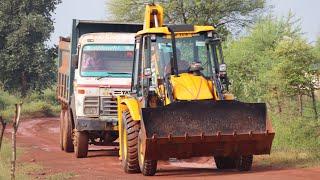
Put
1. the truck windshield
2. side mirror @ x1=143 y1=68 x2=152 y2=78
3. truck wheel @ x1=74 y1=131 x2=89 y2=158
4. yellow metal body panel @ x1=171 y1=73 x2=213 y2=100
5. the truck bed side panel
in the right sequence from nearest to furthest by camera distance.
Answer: yellow metal body panel @ x1=171 y1=73 x2=213 y2=100, side mirror @ x1=143 y1=68 x2=152 y2=78, the truck windshield, truck wheel @ x1=74 y1=131 x2=89 y2=158, the truck bed side panel

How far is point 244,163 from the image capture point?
12969 millimetres

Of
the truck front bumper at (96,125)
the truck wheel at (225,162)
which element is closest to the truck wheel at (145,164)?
the truck wheel at (225,162)

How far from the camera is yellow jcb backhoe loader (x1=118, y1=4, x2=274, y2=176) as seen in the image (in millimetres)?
11953

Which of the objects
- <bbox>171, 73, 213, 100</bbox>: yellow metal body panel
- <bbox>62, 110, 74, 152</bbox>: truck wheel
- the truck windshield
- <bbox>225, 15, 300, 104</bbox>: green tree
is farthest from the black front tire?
<bbox>225, 15, 300, 104</bbox>: green tree

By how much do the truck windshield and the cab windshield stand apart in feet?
11.2

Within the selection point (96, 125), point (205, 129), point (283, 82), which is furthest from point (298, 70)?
point (205, 129)

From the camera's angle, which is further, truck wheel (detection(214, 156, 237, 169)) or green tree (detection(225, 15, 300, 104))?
green tree (detection(225, 15, 300, 104))

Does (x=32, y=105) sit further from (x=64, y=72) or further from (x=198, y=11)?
(x=64, y=72)

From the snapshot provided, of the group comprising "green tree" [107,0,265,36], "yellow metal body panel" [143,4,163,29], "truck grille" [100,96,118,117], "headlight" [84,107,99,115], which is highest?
"green tree" [107,0,265,36]

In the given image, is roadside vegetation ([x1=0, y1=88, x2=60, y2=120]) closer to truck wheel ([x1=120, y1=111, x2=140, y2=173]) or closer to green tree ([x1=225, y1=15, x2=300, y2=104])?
green tree ([x1=225, y1=15, x2=300, y2=104])

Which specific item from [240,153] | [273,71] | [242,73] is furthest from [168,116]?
[242,73]

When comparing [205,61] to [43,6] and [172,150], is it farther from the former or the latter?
[43,6]

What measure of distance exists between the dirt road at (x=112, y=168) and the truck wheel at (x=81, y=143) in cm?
20

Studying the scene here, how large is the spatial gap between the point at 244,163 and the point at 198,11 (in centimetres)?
1900
